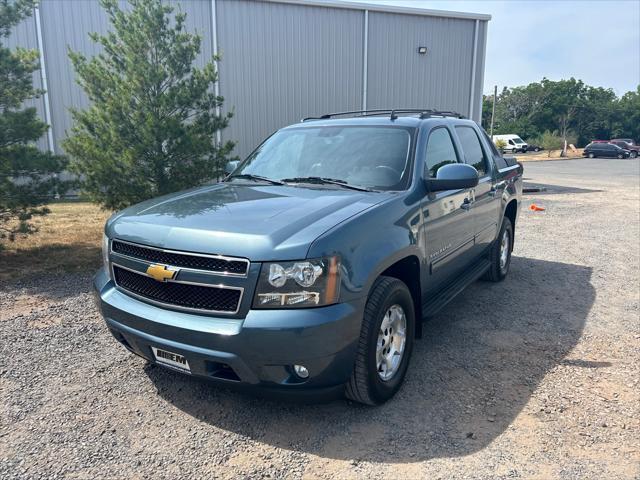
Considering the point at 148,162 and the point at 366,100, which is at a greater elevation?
the point at 366,100

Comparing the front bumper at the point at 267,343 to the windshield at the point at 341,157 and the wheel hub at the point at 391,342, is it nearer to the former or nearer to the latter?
the wheel hub at the point at 391,342

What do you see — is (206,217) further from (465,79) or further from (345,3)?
(465,79)

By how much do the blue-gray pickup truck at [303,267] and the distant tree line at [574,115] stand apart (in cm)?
6834

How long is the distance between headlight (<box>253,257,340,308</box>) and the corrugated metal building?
12056mm

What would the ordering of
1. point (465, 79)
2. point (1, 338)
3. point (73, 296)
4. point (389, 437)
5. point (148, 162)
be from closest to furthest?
point (389, 437)
point (1, 338)
point (73, 296)
point (148, 162)
point (465, 79)

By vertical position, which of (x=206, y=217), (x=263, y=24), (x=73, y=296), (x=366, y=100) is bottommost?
(x=73, y=296)

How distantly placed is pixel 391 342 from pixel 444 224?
3.91ft

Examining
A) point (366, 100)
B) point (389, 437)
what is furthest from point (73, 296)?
point (366, 100)

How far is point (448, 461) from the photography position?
9.04ft

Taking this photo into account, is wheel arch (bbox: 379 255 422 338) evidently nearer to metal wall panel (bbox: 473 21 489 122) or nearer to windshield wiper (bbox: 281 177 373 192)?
Result: windshield wiper (bbox: 281 177 373 192)

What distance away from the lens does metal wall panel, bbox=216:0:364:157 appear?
45.5ft

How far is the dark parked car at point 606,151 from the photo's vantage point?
4616cm

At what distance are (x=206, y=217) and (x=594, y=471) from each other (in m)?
2.55

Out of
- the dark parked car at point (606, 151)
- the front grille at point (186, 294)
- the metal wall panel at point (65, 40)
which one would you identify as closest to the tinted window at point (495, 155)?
the front grille at point (186, 294)
